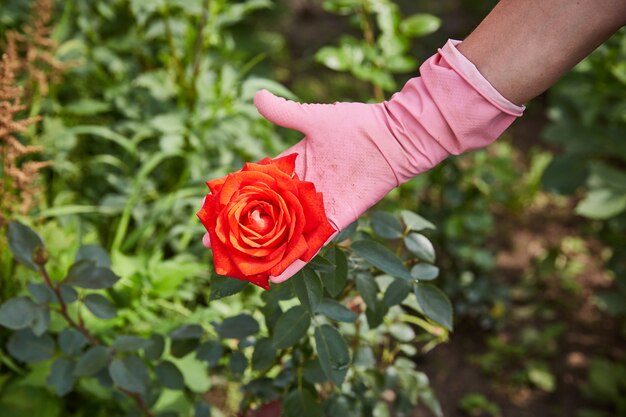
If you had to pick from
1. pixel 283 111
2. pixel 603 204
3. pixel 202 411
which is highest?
pixel 283 111

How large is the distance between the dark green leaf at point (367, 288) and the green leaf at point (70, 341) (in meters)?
0.61

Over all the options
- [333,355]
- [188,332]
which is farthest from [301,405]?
[188,332]

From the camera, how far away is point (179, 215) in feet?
7.04

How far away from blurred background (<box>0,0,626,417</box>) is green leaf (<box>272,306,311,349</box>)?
0.62 m

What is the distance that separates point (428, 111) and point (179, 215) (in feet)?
3.82

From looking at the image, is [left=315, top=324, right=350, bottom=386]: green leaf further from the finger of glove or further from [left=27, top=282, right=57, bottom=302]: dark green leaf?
[left=27, top=282, right=57, bottom=302]: dark green leaf

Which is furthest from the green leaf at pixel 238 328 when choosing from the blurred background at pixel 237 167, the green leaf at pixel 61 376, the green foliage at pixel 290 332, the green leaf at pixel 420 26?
the green leaf at pixel 420 26

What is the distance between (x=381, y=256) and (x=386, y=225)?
0.12m

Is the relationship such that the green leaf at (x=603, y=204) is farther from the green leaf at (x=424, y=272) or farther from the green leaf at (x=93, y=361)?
the green leaf at (x=93, y=361)

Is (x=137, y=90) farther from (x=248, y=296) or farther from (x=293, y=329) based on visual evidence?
(x=293, y=329)

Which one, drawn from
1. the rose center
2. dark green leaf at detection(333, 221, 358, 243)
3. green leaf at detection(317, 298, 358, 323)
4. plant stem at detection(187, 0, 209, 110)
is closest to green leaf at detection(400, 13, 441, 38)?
plant stem at detection(187, 0, 209, 110)

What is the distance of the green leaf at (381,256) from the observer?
111 cm

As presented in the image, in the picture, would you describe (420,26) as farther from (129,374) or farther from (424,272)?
(129,374)

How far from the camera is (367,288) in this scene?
1.18m
